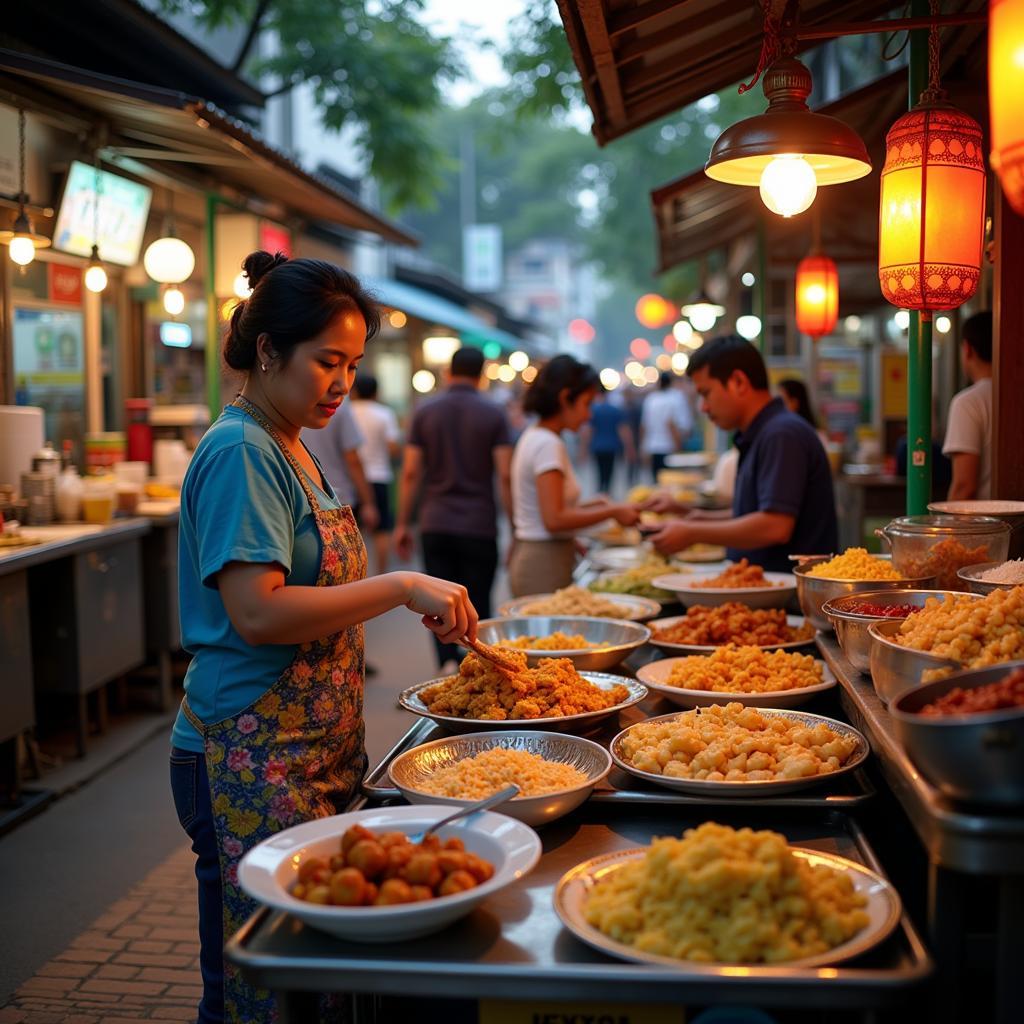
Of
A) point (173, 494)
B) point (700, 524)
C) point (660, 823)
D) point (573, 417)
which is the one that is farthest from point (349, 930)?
point (173, 494)

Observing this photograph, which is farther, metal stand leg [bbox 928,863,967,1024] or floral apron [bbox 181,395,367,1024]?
floral apron [bbox 181,395,367,1024]

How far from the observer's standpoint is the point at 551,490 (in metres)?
6.18

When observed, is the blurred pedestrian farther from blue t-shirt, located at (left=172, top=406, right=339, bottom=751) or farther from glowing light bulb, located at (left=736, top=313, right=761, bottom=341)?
blue t-shirt, located at (left=172, top=406, right=339, bottom=751)

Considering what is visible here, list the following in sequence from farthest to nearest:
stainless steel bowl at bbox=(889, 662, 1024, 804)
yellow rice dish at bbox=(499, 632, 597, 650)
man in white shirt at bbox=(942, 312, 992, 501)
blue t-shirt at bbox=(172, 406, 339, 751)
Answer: man in white shirt at bbox=(942, 312, 992, 501) < yellow rice dish at bbox=(499, 632, 597, 650) < blue t-shirt at bbox=(172, 406, 339, 751) < stainless steel bowl at bbox=(889, 662, 1024, 804)

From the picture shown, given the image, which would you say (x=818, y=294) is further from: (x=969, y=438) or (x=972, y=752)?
(x=972, y=752)

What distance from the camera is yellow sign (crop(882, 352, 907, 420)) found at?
38.5 ft

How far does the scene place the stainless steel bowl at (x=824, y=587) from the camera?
3285 millimetres

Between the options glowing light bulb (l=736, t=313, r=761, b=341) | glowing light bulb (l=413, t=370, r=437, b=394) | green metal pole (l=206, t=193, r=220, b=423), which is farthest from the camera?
glowing light bulb (l=413, t=370, r=437, b=394)

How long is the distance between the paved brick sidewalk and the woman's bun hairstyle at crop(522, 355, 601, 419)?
10.4 ft

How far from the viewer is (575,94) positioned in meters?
12.6

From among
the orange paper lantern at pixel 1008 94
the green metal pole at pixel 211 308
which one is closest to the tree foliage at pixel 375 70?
the green metal pole at pixel 211 308

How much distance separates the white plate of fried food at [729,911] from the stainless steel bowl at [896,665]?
19.0 inches

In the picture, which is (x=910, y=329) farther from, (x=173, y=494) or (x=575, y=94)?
(x=575, y=94)

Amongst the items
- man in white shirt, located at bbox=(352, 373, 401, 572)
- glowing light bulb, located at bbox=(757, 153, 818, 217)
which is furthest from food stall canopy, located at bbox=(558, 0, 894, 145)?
man in white shirt, located at bbox=(352, 373, 401, 572)
